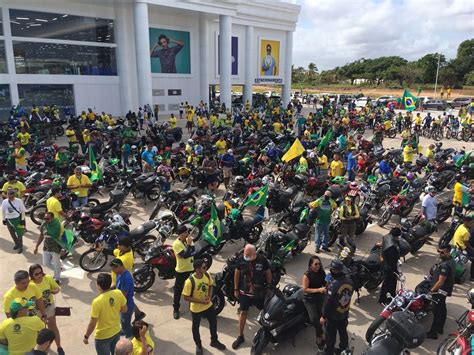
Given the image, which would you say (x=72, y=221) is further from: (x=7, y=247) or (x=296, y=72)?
(x=296, y=72)

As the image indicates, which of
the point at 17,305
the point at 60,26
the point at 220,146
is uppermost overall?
the point at 60,26

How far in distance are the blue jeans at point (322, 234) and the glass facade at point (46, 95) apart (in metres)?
24.7

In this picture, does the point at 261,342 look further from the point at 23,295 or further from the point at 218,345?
the point at 23,295

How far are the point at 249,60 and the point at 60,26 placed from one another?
1678cm

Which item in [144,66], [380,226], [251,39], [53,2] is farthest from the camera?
[251,39]

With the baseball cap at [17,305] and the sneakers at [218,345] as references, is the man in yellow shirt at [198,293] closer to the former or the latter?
the sneakers at [218,345]

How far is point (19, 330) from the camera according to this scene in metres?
4.14

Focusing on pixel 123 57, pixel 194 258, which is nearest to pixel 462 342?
pixel 194 258

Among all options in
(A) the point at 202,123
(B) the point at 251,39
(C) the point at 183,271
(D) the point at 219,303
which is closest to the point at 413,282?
(D) the point at 219,303

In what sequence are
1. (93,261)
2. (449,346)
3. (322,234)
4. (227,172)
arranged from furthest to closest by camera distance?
(227,172)
(322,234)
(93,261)
(449,346)

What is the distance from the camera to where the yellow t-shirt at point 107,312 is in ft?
14.4

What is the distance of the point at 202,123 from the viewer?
2130cm

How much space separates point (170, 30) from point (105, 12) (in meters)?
5.63

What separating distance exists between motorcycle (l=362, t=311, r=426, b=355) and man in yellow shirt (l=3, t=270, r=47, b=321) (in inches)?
157
